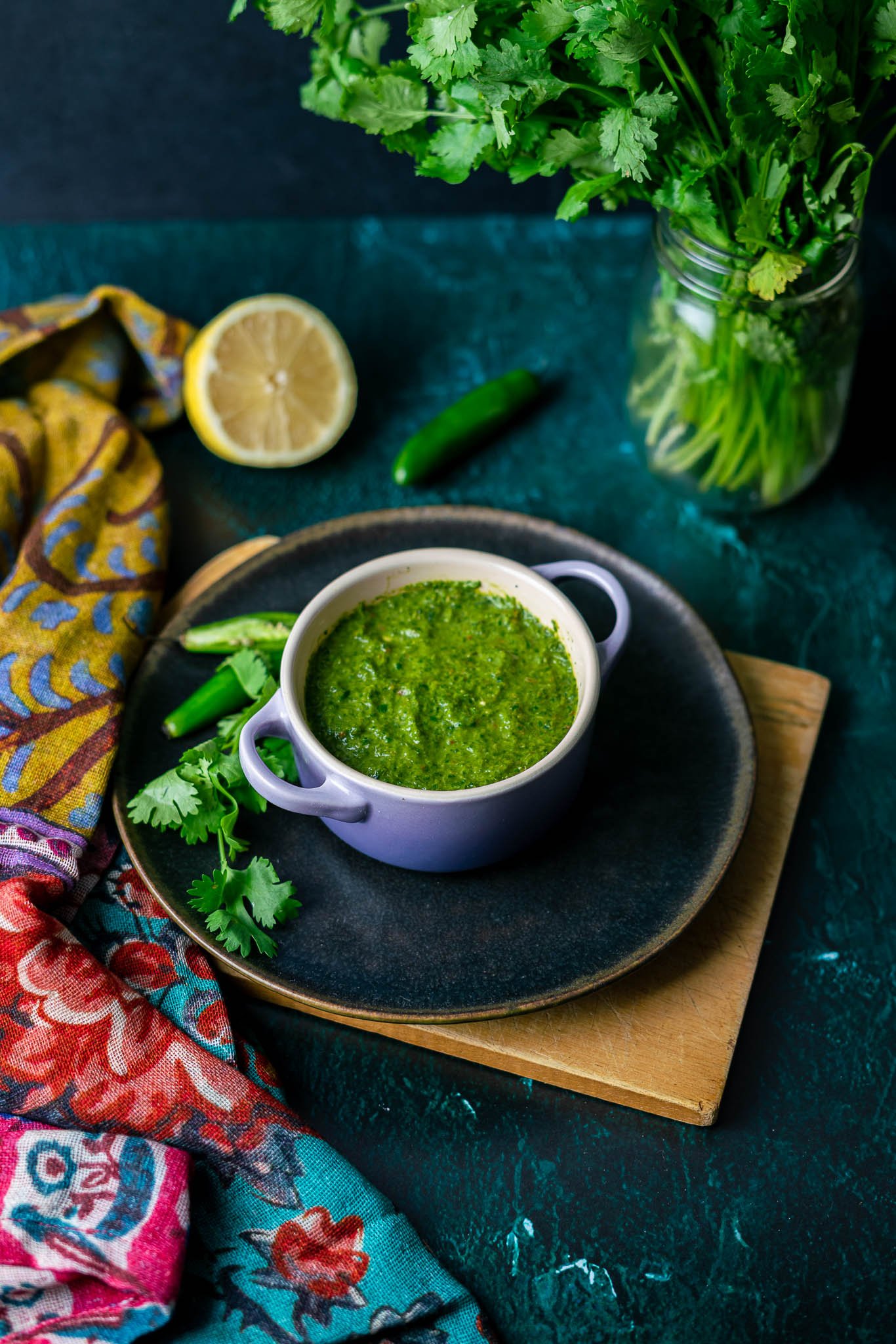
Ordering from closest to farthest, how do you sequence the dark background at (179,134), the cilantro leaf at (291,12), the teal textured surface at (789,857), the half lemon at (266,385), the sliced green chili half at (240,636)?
the teal textured surface at (789,857), the cilantro leaf at (291,12), the sliced green chili half at (240,636), the half lemon at (266,385), the dark background at (179,134)

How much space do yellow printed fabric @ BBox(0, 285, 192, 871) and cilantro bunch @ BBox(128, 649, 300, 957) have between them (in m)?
0.11

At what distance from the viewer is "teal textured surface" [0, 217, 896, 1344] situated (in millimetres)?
1394

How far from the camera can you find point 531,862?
1577 mm

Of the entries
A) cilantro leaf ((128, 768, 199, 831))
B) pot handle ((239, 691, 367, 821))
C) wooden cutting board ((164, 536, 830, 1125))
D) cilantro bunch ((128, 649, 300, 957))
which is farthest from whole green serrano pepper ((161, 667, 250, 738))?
wooden cutting board ((164, 536, 830, 1125))

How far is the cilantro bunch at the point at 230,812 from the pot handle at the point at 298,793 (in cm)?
10

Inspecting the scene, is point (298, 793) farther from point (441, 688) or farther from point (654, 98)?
point (654, 98)

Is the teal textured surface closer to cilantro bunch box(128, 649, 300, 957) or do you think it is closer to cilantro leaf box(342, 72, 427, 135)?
cilantro bunch box(128, 649, 300, 957)

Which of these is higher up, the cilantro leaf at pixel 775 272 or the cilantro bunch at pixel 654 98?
the cilantro bunch at pixel 654 98

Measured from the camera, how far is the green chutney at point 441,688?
1482mm

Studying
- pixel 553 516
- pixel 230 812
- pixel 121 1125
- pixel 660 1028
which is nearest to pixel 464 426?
pixel 553 516

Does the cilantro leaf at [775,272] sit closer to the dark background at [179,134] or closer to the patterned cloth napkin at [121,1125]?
the patterned cloth napkin at [121,1125]

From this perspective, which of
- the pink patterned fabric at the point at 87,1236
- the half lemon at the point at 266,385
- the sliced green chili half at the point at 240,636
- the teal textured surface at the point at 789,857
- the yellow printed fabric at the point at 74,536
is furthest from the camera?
the half lemon at the point at 266,385

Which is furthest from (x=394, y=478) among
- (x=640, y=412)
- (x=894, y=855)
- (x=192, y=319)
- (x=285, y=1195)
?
(x=285, y=1195)

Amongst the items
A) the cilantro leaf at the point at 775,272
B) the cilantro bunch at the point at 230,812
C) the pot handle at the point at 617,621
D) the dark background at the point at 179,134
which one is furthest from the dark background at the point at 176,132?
the cilantro bunch at the point at 230,812
